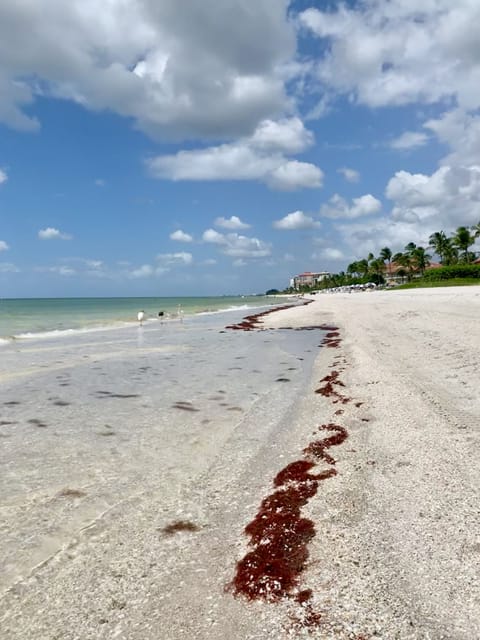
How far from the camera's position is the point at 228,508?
4758mm

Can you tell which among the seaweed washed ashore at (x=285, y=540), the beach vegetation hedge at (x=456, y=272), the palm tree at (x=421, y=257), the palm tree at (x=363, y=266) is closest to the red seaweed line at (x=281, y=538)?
the seaweed washed ashore at (x=285, y=540)

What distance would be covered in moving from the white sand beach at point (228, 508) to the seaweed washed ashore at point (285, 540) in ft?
0.18

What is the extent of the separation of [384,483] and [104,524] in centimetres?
306

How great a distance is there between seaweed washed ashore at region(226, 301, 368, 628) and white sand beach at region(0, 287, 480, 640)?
0.18ft

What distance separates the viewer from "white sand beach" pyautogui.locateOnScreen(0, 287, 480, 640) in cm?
302

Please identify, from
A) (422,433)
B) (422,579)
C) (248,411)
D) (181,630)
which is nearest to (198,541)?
(181,630)

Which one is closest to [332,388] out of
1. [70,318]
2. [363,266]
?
[70,318]

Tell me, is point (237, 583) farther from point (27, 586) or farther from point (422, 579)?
point (27, 586)

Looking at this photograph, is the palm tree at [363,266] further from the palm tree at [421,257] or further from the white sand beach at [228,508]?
the white sand beach at [228,508]

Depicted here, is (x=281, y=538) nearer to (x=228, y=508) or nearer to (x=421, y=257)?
(x=228, y=508)

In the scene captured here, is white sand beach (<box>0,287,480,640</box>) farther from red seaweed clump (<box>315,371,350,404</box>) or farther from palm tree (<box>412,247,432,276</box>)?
palm tree (<box>412,247,432,276</box>)

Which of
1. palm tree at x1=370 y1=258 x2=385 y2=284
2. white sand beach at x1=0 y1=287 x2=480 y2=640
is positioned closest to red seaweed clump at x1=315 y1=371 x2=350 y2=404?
white sand beach at x1=0 y1=287 x2=480 y2=640

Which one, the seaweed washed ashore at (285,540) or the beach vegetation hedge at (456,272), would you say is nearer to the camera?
the seaweed washed ashore at (285,540)

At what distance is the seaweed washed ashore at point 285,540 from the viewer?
3.22 metres
